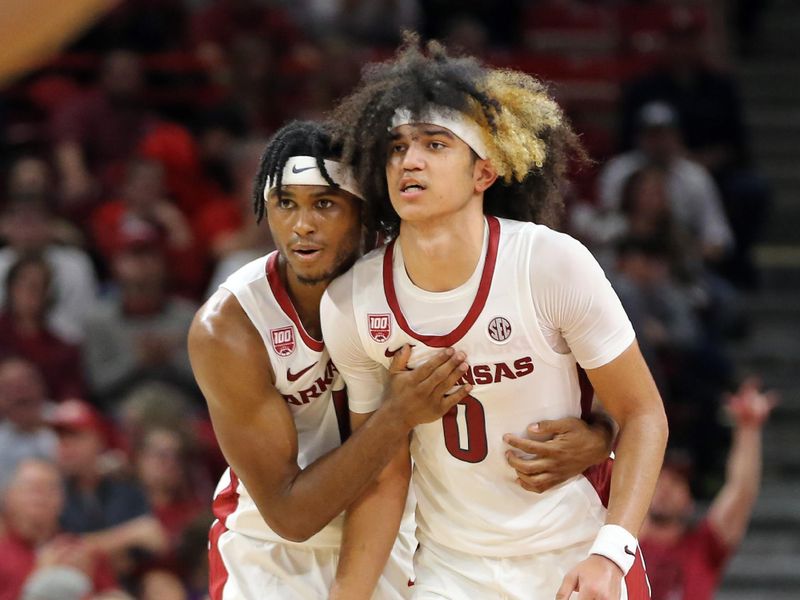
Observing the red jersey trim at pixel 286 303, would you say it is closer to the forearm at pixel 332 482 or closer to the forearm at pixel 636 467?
the forearm at pixel 332 482

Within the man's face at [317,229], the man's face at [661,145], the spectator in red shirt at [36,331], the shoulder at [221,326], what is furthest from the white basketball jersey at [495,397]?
the man's face at [661,145]

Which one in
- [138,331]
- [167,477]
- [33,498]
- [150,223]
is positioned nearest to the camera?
[33,498]

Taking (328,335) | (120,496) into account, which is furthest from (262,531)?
(120,496)

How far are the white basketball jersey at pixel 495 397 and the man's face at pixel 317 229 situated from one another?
0.34 feet

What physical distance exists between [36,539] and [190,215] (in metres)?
3.04

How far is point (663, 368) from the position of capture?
6770 millimetres

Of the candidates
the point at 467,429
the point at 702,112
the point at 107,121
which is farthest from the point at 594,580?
the point at 702,112

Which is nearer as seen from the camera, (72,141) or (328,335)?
(328,335)

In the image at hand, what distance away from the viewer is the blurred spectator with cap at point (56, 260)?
697 cm

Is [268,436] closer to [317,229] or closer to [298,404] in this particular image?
[298,404]

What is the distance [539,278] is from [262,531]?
1084 millimetres

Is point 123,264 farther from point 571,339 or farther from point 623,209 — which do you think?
point 571,339

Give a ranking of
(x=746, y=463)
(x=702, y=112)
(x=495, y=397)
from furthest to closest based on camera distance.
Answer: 1. (x=702, y=112)
2. (x=746, y=463)
3. (x=495, y=397)

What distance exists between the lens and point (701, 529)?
5227 millimetres
